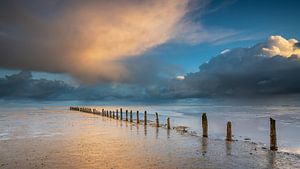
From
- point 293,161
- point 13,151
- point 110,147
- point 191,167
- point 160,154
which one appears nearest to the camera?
point 191,167

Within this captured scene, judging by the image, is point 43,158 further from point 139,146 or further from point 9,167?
point 139,146

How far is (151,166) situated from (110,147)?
20.4 feet

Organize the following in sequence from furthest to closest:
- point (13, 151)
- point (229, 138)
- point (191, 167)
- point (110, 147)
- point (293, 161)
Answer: point (229, 138) → point (110, 147) → point (13, 151) → point (293, 161) → point (191, 167)

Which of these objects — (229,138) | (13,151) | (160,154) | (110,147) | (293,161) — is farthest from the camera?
(229,138)

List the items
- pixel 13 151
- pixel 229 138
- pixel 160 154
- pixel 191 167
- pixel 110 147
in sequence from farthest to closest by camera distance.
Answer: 1. pixel 229 138
2. pixel 110 147
3. pixel 13 151
4. pixel 160 154
5. pixel 191 167

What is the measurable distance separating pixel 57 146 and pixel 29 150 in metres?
2.00

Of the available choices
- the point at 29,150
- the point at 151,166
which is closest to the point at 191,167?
the point at 151,166

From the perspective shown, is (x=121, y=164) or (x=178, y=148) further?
(x=178, y=148)

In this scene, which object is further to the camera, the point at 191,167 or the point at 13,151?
the point at 13,151

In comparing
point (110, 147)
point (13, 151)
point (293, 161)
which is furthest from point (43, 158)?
point (293, 161)

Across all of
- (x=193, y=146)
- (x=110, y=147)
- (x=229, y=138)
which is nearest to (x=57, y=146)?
(x=110, y=147)

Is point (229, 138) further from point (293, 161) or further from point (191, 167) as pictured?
point (191, 167)

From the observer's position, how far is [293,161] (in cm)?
1525

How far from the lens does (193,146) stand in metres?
19.8
